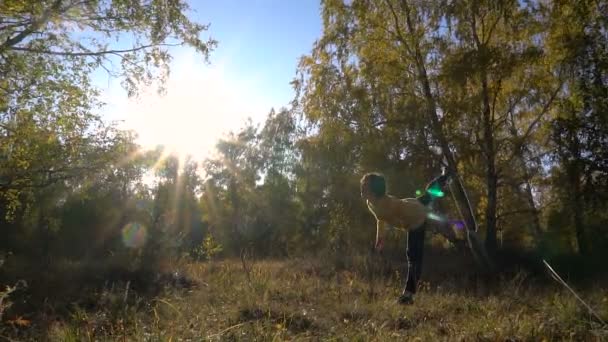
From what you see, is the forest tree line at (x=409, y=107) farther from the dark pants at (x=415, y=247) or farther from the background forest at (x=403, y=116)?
the dark pants at (x=415, y=247)

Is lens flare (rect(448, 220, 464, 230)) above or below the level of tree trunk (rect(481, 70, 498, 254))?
below

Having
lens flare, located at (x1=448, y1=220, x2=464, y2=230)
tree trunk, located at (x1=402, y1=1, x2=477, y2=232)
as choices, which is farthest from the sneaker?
lens flare, located at (x1=448, y1=220, x2=464, y2=230)

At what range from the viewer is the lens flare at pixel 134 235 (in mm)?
15030

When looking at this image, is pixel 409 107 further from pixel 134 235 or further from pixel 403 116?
pixel 134 235

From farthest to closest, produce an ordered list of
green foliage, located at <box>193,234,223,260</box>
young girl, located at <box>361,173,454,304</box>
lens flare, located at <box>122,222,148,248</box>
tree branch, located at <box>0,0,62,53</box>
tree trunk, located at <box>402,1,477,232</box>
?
lens flare, located at <box>122,222,148,248</box> → tree trunk, located at <box>402,1,477,232</box> → green foliage, located at <box>193,234,223,260</box> → tree branch, located at <box>0,0,62,53</box> → young girl, located at <box>361,173,454,304</box>

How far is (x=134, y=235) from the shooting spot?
1769cm

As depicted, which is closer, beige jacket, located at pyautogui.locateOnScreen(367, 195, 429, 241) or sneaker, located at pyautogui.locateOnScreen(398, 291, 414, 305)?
beige jacket, located at pyautogui.locateOnScreen(367, 195, 429, 241)

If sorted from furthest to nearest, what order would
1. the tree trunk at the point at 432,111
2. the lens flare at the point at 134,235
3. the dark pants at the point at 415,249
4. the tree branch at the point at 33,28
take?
the lens flare at the point at 134,235 < the tree trunk at the point at 432,111 < the tree branch at the point at 33,28 < the dark pants at the point at 415,249

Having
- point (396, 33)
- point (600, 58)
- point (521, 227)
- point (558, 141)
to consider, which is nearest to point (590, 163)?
point (558, 141)

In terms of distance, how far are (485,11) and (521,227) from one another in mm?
10449

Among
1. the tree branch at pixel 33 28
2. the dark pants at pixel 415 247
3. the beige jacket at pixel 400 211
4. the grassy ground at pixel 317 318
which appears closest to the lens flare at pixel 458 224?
the grassy ground at pixel 317 318

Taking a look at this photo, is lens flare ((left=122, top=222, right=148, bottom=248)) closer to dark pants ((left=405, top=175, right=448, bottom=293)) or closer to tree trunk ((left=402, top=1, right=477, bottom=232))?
tree trunk ((left=402, top=1, right=477, bottom=232))

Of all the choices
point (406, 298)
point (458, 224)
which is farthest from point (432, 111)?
point (406, 298)

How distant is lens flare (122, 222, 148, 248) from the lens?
15.0m
